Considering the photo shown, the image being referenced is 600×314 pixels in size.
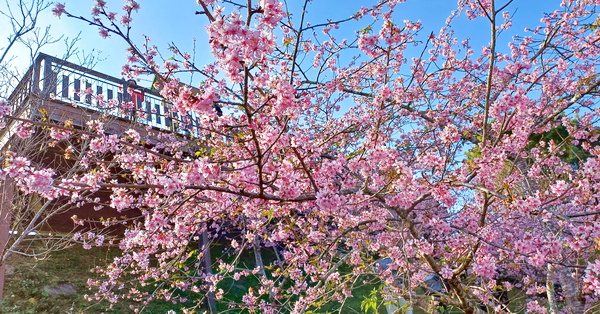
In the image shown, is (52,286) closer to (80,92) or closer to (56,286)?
(56,286)

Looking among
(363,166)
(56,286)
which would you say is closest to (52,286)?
(56,286)

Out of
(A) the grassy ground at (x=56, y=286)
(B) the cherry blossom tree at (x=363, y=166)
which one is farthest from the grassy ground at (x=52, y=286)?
(B) the cherry blossom tree at (x=363, y=166)

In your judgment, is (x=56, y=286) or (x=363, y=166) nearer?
(x=363, y=166)

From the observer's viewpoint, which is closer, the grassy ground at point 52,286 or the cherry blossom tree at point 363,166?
the cherry blossom tree at point 363,166

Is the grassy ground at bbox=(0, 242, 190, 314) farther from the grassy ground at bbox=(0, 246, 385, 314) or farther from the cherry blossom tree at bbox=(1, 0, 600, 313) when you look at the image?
the cherry blossom tree at bbox=(1, 0, 600, 313)

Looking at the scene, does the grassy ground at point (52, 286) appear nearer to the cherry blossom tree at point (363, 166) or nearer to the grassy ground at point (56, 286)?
the grassy ground at point (56, 286)

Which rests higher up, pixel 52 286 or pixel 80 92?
pixel 80 92

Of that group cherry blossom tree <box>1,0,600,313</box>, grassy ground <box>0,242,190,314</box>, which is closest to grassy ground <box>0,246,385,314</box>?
grassy ground <box>0,242,190,314</box>

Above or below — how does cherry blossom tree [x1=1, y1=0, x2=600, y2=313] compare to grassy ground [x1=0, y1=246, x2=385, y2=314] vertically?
above

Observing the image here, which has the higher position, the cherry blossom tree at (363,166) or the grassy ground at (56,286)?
the cherry blossom tree at (363,166)

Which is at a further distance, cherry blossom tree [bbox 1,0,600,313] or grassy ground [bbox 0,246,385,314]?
grassy ground [bbox 0,246,385,314]

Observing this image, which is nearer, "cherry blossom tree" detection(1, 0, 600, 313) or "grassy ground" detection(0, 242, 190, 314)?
"cherry blossom tree" detection(1, 0, 600, 313)

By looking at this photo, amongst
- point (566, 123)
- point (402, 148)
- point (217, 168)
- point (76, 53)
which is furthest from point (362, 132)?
point (76, 53)

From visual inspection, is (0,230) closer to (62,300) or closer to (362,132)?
(62,300)
